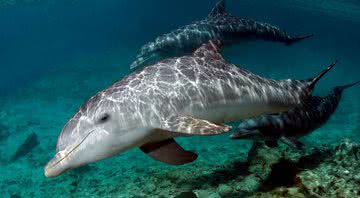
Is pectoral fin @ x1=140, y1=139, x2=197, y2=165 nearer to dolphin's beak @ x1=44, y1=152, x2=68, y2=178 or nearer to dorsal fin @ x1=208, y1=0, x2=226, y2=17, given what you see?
dolphin's beak @ x1=44, y1=152, x2=68, y2=178

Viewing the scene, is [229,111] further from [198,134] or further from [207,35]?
[207,35]

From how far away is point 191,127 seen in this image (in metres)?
4.27

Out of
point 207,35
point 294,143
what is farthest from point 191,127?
point 207,35

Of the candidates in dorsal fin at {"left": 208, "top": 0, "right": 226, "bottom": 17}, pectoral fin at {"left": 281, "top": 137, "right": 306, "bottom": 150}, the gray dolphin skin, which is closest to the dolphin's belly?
pectoral fin at {"left": 281, "top": 137, "right": 306, "bottom": 150}

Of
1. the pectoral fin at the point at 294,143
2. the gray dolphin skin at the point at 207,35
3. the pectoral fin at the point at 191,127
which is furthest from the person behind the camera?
the gray dolphin skin at the point at 207,35

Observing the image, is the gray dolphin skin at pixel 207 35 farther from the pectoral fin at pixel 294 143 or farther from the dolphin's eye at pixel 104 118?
the dolphin's eye at pixel 104 118

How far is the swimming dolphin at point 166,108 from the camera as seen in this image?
14.0 ft

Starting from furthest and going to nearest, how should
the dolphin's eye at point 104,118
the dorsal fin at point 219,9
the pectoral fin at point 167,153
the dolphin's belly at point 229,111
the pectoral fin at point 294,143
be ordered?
the dorsal fin at point 219,9, the pectoral fin at point 294,143, the pectoral fin at point 167,153, the dolphin's belly at point 229,111, the dolphin's eye at point 104,118

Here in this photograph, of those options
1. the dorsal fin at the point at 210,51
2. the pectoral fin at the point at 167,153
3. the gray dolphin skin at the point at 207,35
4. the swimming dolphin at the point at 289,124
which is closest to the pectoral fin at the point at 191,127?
the pectoral fin at the point at 167,153

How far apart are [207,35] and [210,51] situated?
503 cm

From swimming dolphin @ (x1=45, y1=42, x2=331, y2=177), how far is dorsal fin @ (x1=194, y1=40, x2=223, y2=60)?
17 millimetres

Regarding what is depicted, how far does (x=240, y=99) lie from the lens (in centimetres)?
532

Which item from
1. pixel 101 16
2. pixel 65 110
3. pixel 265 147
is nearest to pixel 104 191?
pixel 265 147

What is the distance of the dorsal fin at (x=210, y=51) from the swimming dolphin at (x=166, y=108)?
2cm
